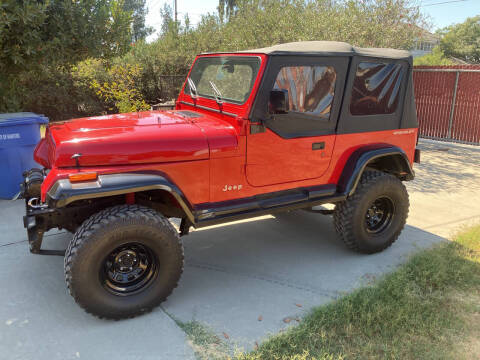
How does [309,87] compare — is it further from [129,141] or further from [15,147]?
[15,147]

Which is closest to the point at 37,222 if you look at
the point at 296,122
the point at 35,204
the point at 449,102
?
the point at 35,204

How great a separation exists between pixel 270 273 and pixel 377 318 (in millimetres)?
1090

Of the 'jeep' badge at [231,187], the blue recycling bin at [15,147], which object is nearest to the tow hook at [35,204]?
the 'jeep' badge at [231,187]

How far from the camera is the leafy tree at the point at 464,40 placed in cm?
4866

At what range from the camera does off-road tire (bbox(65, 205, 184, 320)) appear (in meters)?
2.81

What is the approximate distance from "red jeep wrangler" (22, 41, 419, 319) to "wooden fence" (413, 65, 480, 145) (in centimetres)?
733

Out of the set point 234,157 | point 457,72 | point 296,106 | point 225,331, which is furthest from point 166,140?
point 457,72

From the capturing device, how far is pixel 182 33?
1620cm

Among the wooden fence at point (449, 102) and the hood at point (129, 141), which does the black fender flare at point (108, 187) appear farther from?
the wooden fence at point (449, 102)

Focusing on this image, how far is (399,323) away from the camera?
3.03 m

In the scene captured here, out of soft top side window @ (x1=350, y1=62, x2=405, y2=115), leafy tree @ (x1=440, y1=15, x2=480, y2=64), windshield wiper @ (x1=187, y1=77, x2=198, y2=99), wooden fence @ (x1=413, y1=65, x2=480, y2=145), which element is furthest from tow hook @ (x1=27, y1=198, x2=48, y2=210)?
leafy tree @ (x1=440, y1=15, x2=480, y2=64)

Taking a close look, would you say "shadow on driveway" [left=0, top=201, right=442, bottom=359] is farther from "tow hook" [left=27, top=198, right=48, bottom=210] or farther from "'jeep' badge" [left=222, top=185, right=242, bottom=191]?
"'jeep' badge" [left=222, top=185, right=242, bottom=191]

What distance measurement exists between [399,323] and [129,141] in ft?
8.02

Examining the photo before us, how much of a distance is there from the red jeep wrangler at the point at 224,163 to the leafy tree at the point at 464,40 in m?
50.8
